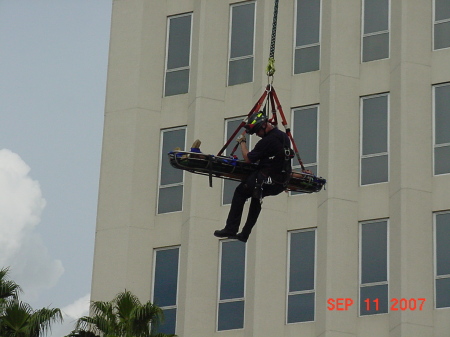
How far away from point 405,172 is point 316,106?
368cm

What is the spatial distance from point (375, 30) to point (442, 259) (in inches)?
289

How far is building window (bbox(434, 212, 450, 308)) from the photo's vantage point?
35.1m

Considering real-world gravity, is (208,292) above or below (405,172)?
below

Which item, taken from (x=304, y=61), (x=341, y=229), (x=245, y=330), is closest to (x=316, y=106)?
(x=304, y=61)

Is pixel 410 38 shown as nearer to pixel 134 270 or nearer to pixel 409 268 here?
pixel 409 268

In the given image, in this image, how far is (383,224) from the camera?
1447 inches

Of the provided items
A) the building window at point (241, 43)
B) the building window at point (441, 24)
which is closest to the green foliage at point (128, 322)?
the building window at point (241, 43)

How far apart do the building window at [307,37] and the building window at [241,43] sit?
1425mm

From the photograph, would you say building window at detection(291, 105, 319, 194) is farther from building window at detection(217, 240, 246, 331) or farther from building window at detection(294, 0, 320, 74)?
building window at detection(217, 240, 246, 331)

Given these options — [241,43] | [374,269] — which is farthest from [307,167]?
[241,43]

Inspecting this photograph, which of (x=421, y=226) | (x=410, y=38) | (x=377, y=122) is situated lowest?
(x=421, y=226)

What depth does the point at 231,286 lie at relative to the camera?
37.8 meters

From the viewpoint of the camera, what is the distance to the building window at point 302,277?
3662 cm

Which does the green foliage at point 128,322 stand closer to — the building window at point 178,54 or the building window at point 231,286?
the building window at point 231,286
